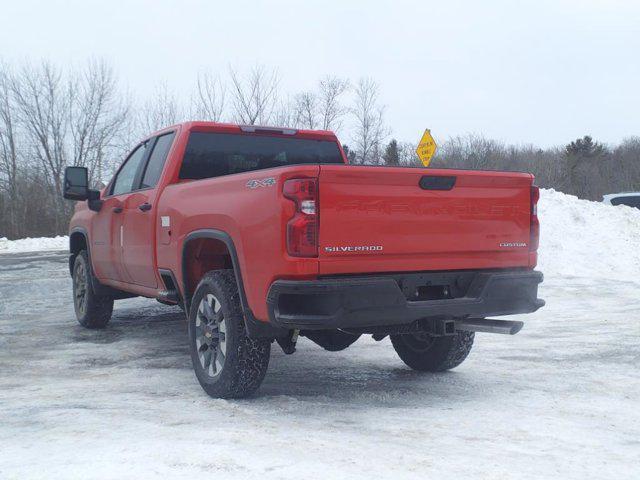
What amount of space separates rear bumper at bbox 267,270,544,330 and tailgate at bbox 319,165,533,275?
0.29ft

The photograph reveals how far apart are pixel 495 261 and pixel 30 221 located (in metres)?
34.3

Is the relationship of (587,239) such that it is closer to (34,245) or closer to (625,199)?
(625,199)

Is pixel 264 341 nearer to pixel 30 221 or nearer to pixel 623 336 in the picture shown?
pixel 623 336

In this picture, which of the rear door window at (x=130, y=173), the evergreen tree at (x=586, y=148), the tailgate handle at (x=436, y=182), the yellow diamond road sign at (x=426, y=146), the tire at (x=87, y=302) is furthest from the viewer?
the evergreen tree at (x=586, y=148)

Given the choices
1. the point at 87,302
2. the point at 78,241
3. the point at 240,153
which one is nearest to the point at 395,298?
the point at 240,153

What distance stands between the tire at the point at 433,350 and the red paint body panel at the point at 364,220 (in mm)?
959

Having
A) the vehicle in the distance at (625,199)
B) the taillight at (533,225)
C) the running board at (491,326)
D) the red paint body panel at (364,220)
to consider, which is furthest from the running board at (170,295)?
the vehicle in the distance at (625,199)

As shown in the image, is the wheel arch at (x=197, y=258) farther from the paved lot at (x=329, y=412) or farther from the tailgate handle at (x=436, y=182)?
the tailgate handle at (x=436, y=182)

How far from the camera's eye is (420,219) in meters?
4.35

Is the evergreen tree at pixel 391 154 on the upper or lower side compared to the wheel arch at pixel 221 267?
upper

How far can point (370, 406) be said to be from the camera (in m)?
4.64

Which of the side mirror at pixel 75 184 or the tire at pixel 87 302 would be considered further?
the tire at pixel 87 302

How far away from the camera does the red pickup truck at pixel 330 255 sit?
4020mm

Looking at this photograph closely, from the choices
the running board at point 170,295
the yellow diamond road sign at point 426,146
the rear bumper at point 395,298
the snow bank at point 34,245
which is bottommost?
the snow bank at point 34,245
